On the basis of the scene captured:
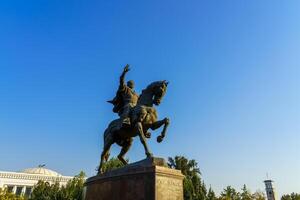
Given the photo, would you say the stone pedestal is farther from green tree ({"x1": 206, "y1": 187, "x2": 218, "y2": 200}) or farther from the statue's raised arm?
green tree ({"x1": 206, "y1": 187, "x2": 218, "y2": 200})

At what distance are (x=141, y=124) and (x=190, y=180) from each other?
91.8 ft

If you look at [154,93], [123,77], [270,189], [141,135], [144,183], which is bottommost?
[144,183]

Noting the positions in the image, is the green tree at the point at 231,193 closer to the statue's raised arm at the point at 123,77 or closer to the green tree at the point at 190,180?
the green tree at the point at 190,180

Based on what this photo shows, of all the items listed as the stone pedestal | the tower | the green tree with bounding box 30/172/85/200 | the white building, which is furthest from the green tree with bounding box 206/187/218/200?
the tower

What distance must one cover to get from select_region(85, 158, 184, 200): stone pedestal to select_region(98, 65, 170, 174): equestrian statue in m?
0.67

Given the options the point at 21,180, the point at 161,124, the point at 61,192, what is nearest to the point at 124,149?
the point at 161,124

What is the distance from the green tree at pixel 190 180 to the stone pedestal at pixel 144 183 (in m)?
24.5

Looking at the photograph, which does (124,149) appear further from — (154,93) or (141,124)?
(154,93)

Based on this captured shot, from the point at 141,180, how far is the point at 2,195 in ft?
83.3

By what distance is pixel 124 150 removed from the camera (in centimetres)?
895

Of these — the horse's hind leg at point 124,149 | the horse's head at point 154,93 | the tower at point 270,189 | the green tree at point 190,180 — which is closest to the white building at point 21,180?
the green tree at point 190,180

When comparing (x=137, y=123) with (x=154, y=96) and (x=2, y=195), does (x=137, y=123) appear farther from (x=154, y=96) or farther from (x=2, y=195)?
(x=2, y=195)

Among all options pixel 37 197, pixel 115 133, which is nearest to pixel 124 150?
pixel 115 133

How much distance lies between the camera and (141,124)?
7773 mm
